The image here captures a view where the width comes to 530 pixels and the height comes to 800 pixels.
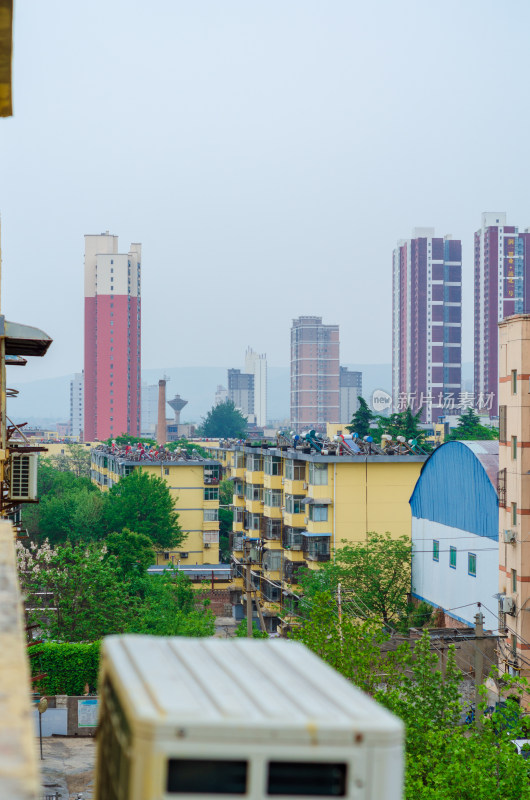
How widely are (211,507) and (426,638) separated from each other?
4645cm

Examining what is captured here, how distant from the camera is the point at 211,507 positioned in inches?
2425

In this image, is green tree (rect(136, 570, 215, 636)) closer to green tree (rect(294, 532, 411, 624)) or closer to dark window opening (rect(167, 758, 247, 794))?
green tree (rect(294, 532, 411, 624))

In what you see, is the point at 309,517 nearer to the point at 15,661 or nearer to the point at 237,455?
the point at 237,455

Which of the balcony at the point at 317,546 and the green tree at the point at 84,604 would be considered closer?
the green tree at the point at 84,604

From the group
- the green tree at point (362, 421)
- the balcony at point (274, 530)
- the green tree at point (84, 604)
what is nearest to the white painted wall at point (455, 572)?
the balcony at point (274, 530)

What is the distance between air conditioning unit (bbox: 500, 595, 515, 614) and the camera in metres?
24.7

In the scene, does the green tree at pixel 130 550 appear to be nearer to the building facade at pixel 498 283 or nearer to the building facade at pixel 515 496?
the building facade at pixel 515 496

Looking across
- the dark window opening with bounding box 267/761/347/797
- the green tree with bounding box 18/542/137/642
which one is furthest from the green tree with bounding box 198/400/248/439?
the dark window opening with bounding box 267/761/347/797

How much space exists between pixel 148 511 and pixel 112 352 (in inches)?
3385

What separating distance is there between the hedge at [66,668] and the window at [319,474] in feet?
41.5

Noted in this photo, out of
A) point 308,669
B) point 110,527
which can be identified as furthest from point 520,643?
point 110,527

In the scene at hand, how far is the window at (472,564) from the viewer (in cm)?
3250

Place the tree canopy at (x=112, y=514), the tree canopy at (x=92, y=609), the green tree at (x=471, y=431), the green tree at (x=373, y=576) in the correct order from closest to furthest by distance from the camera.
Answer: the tree canopy at (x=92, y=609) < the green tree at (x=373, y=576) < the tree canopy at (x=112, y=514) < the green tree at (x=471, y=431)

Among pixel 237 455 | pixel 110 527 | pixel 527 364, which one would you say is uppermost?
pixel 527 364
